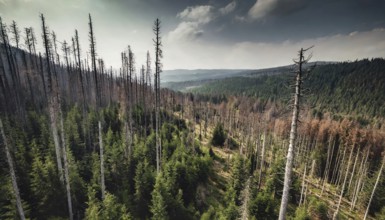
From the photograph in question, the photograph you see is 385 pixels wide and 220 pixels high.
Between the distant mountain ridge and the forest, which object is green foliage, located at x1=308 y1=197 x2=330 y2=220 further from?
the distant mountain ridge

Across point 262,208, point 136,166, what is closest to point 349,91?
point 262,208

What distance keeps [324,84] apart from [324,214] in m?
163

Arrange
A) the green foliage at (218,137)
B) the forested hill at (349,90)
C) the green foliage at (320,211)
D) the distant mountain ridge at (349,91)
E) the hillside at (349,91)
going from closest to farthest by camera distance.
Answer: the green foliage at (320,211)
the green foliage at (218,137)
the distant mountain ridge at (349,91)
the hillside at (349,91)
the forested hill at (349,90)

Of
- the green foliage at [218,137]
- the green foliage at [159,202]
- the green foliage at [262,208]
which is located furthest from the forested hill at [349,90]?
the green foliage at [159,202]

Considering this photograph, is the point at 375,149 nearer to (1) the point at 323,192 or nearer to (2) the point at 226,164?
(1) the point at 323,192

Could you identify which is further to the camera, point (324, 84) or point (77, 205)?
point (324, 84)

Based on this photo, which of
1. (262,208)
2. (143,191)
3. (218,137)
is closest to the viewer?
(143,191)

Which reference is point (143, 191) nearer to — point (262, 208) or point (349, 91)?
point (262, 208)

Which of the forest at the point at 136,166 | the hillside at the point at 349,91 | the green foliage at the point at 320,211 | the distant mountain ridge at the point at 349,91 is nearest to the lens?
the forest at the point at 136,166

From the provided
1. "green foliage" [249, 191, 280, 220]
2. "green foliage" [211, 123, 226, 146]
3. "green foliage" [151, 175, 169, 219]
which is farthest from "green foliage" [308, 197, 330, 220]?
"green foliage" [211, 123, 226, 146]

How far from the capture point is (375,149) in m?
45.3

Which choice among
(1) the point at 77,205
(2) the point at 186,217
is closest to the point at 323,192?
(2) the point at 186,217

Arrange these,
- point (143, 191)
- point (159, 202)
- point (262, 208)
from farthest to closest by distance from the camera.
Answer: point (262, 208) → point (143, 191) → point (159, 202)

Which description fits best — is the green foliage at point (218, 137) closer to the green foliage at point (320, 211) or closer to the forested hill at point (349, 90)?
the green foliage at point (320, 211)
